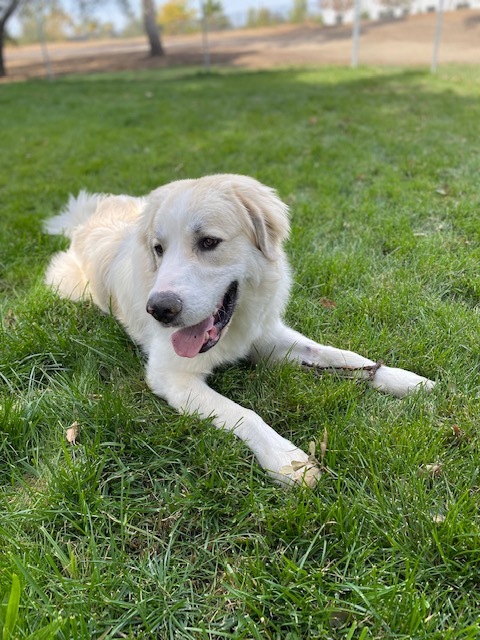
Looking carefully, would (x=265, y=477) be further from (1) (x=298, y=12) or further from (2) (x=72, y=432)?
(1) (x=298, y=12)

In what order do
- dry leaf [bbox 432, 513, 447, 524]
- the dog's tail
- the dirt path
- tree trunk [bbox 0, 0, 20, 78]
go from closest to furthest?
dry leaf [bbox 432, 513, 447, 524], the dog's tail, tree trunk [bbox 0, 0, 20, 78], the dirt path

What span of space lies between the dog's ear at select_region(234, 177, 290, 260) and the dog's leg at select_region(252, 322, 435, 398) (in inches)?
18.7

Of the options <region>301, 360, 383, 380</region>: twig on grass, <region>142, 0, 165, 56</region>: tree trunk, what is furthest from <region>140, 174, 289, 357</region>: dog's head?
<region>142, 0, 165, 56</region>: tree trunk

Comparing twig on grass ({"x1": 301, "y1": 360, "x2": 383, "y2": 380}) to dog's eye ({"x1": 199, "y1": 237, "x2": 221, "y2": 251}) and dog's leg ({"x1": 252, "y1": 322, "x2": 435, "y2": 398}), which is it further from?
dog's eye ({"x1": 199, "y1": 237, "x2": 221, "y2": 251})

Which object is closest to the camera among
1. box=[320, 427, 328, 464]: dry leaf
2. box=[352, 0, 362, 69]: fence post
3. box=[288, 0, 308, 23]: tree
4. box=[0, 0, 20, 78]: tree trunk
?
→ box=[320, 427, 328, 464]: dry leaf

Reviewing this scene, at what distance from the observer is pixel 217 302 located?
2.27 meters

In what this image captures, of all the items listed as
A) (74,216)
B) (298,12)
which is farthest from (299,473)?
(298,12)

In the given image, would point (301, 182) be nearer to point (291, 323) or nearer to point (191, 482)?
point (291, 323)

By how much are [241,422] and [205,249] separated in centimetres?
83

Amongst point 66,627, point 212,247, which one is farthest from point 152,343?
point 66,627

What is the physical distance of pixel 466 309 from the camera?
117 inches

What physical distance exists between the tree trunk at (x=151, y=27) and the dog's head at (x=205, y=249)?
2099 cm

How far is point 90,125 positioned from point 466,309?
7938mm

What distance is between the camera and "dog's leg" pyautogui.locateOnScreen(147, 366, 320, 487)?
192 cm
